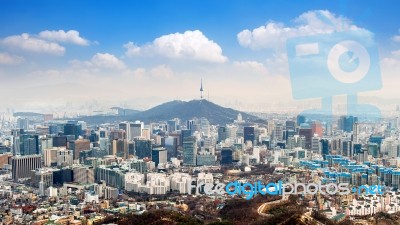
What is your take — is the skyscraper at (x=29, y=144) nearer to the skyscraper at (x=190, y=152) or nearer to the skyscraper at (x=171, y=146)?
the skyscraper at (x=171, y=146)

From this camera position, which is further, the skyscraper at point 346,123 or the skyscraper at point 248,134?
the skyscraper at point 248,134

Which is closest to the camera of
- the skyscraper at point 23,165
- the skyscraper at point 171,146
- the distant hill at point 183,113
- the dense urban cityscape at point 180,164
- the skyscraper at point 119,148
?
the dense urban cityscape at point 180,164

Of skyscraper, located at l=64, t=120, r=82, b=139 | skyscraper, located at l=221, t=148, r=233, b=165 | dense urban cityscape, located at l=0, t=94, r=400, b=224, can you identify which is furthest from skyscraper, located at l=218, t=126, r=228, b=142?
skyscraper, located at l=64, t=120, r=82, b=139

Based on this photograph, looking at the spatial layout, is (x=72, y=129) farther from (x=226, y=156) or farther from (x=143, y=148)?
(x=226, y=156)

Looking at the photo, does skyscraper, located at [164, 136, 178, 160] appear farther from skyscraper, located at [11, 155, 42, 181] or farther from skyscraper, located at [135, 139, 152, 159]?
skyscraper, located at [11, 155, 42, 181]

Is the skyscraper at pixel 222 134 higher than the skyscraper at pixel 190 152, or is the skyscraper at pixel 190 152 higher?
the skyscraper at pixel 222 134

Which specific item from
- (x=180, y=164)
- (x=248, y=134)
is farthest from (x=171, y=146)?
(x=248, y=134)

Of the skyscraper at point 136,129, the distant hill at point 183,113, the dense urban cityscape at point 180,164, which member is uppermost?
the distant hill at point 183,113

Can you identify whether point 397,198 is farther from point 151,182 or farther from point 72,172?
point 72,172

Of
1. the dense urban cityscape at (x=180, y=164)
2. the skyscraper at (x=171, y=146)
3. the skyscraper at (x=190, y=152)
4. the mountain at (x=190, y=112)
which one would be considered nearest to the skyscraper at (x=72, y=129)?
the dense urban cityscape at (x=180, y=164)
